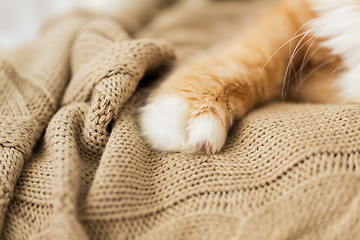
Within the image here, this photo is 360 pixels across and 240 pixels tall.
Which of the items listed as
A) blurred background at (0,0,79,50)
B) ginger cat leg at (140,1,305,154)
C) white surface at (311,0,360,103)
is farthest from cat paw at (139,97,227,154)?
blurred background at (0,0,79,50)

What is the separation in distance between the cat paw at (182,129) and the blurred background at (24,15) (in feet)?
4.55

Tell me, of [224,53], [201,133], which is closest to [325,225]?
[201,133]

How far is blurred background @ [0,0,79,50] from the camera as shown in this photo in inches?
67.8

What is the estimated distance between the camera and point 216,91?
0.63 metres

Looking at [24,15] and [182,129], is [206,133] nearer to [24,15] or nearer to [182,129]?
[182,129]

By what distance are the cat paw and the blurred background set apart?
4.55ft

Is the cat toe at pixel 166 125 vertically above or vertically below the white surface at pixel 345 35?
below

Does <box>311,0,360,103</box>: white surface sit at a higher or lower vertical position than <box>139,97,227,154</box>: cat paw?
higher

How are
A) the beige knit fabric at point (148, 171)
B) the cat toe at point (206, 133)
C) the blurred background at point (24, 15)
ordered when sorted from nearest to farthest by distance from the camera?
the beige knit fabric at point (148, 171), the cat toe at point (206, 133), the blurred background at point (24, 15)

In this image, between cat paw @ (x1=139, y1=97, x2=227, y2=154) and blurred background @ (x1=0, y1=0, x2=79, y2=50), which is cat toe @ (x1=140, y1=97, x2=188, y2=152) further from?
blurred background @ (x1=0, y1=0, x2=79, y2=50)

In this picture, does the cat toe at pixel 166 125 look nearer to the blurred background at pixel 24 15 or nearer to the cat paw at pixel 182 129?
the cat paw at pixel 182 129

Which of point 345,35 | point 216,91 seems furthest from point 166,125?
point 345,35

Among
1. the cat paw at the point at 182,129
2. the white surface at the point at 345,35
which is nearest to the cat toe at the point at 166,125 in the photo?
the cat paw at the point at 182,129

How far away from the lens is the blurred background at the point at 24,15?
5.65 feet
